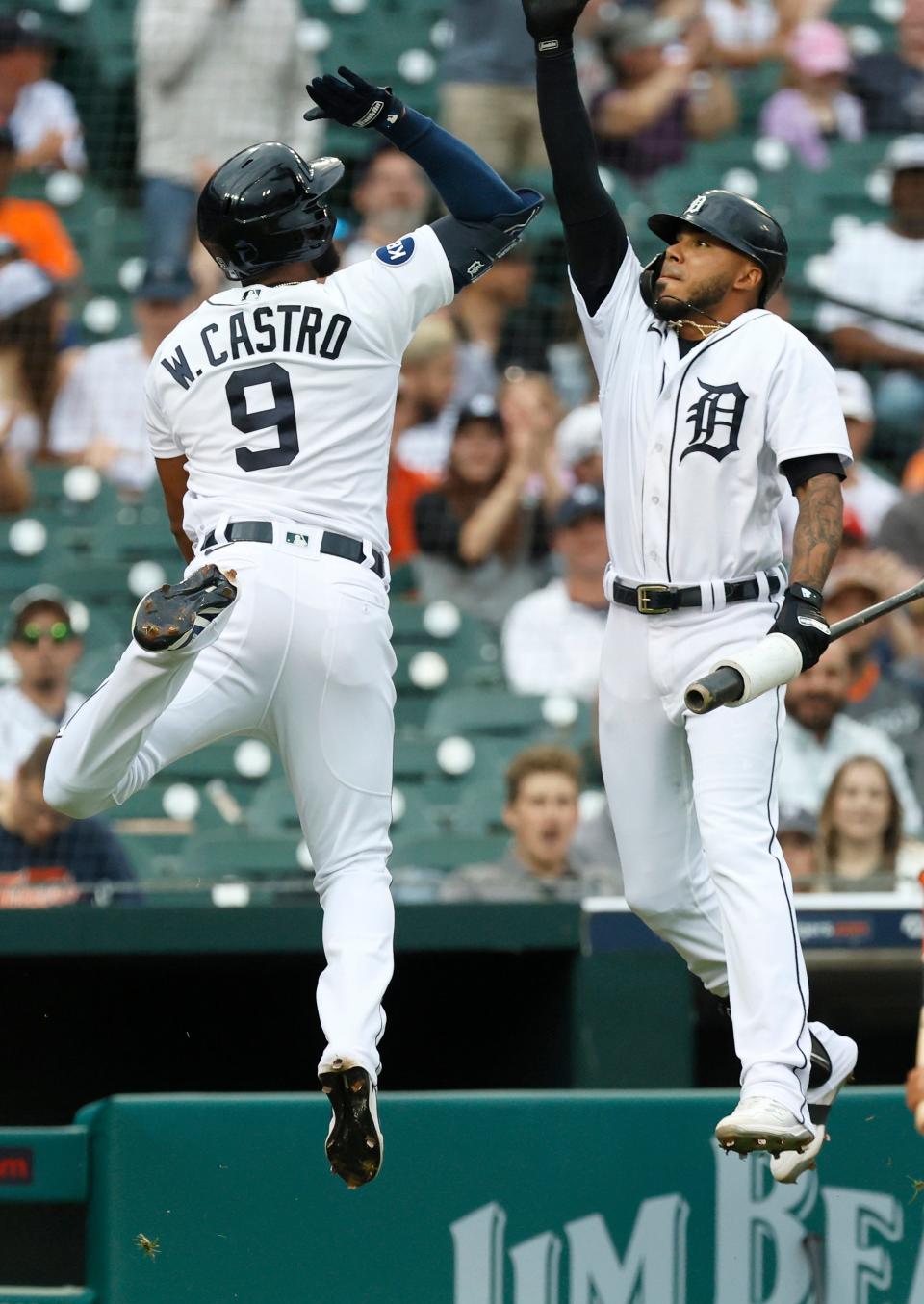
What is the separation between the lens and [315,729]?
4.14 metres

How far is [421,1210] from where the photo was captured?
161 inches

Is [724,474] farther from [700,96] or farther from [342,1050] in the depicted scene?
[700,96]

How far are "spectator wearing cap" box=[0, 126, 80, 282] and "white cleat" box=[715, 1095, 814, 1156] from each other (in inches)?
255

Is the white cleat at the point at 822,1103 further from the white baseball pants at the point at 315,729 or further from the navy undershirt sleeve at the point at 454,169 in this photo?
the navy undershirt sleeve at the point at 454,169

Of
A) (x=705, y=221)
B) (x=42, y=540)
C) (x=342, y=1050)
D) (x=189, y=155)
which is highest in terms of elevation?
(x=189, y=155)

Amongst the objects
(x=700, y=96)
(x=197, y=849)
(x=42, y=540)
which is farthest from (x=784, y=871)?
(x=700, y=96)

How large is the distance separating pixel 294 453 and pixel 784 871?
3.93ft

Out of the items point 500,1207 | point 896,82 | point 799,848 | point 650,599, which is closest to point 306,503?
point 650,599

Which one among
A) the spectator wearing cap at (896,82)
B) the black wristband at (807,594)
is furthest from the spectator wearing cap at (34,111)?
the black wristband at (807,594)

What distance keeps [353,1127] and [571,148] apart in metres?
1.91

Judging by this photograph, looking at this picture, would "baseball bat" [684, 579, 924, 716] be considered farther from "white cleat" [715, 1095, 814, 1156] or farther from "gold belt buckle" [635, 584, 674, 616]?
"white cleat" [715, 1095, 814, 1156]

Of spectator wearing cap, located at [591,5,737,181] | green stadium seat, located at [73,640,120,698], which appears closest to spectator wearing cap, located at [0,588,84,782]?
green stadium seat, located at [73,640,120,698]

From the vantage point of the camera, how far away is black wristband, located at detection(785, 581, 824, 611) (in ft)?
13.0

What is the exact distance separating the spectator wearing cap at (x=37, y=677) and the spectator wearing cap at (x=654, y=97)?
13.4 ft
